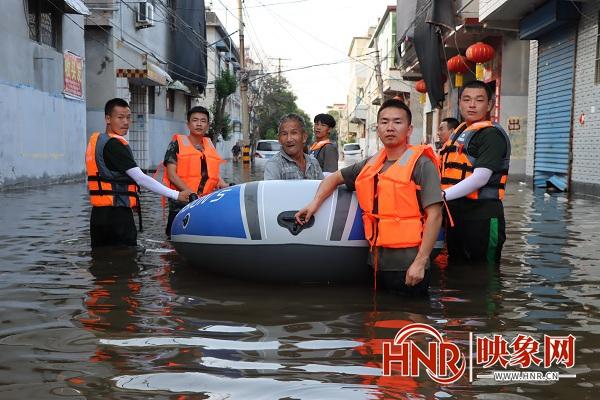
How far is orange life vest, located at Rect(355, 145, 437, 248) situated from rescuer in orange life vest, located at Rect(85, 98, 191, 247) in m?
2.25

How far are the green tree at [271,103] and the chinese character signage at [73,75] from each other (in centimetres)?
4725

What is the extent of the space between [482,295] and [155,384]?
2835 millimetres

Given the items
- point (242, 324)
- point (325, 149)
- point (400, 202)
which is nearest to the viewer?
point (242, 324)

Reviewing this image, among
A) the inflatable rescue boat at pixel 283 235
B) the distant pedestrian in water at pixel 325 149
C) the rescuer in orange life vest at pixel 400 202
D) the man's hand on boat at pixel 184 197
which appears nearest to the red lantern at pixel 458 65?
the distant pedestrian in water at pixel 325 149

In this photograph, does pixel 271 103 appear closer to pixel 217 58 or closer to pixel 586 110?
pixel 217 58

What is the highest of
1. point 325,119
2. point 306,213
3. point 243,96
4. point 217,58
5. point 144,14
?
point 217,58

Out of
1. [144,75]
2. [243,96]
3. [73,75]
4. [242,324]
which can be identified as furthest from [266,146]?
[242,324]

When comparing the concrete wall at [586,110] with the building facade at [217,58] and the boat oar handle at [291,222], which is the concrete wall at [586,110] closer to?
the boat oar handle at [291,222]

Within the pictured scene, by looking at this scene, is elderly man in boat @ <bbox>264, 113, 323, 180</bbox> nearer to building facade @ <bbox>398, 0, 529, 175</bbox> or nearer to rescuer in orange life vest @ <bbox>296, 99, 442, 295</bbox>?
rescuer in orange life vest @ <bbox>296, 99, 442, 295</bbox>

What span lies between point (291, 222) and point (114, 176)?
208cm

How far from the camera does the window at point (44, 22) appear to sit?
16.9m

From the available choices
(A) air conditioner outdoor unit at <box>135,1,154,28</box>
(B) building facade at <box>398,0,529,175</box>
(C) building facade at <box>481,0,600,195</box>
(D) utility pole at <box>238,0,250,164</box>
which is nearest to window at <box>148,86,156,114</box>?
(A) air conditioner outdoor unit at <box>135,1,154,28</box>

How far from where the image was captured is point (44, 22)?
17.8 metres

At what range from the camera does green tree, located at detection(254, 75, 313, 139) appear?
69.6 meters
